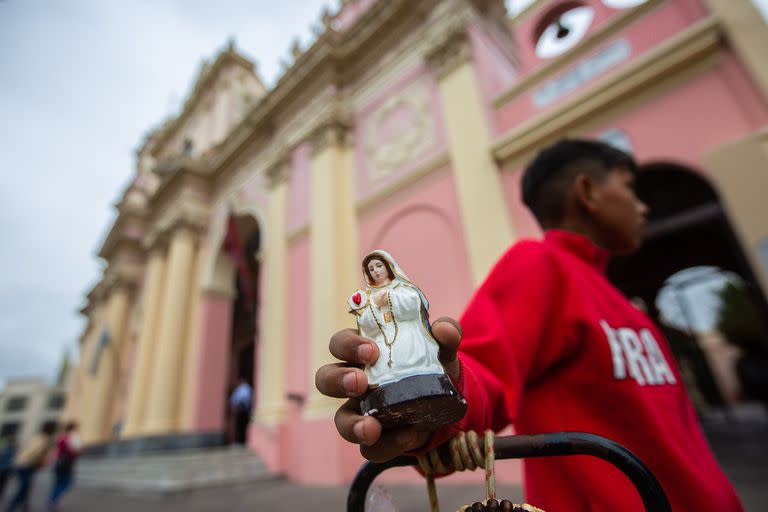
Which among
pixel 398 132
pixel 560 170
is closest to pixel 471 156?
pixel 398 132

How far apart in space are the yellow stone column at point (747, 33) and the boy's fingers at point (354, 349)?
170 inches

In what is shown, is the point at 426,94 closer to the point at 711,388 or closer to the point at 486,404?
the point at 486,404

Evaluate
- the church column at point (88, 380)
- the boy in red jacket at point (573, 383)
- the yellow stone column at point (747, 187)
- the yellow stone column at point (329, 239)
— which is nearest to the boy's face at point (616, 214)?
the boy in red jacket at point (573, 383)

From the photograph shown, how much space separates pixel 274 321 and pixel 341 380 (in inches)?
252

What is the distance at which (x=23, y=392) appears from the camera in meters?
47.3

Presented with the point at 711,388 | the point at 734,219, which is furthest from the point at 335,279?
the point at 711,388

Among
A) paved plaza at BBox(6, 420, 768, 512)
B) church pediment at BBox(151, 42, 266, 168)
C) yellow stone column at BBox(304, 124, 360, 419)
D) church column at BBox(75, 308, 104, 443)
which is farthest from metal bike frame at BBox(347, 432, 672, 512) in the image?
church column at BBox(75, 308, 104, 443)

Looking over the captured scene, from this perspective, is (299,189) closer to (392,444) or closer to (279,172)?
(279,172)

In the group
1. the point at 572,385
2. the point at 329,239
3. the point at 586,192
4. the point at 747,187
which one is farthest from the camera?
the point at 329,239

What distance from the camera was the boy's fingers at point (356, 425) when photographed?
19.0 inches

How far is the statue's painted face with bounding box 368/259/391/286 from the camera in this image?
0.65 m

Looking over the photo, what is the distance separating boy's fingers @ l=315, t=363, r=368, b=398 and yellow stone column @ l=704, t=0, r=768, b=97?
436 cm

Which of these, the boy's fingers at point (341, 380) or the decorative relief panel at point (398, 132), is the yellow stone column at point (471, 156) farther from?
the boy's fingers at point (341, 380)

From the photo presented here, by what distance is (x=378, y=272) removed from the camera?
66 centimetres
